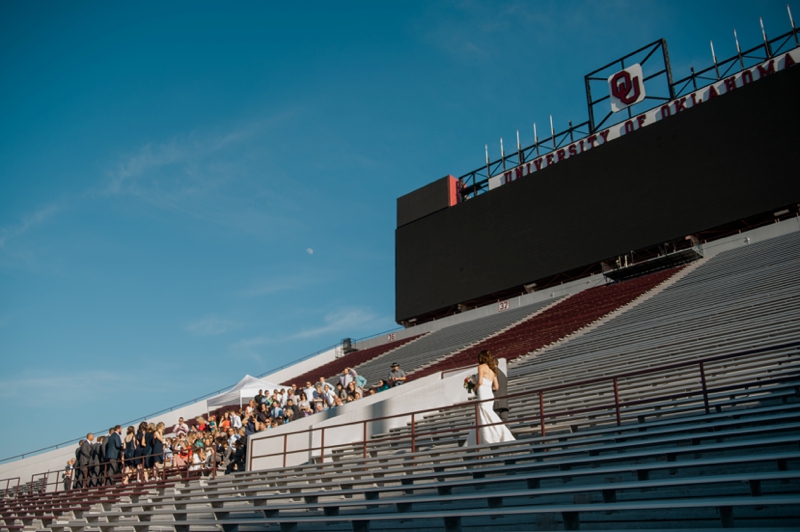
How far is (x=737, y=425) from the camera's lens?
6.34 m

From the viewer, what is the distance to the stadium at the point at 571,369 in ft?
19.6

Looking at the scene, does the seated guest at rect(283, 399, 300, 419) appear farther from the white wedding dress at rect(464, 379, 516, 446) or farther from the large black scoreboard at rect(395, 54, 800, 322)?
the large black scoreboard at rect(395, 54, 800, 322)

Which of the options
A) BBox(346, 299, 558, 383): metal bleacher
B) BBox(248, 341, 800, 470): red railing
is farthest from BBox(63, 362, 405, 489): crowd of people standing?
BBox(346, 299, 558, 383): metal bleacher

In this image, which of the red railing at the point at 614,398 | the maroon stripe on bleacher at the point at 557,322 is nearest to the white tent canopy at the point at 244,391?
the maroon stripe on bleacher at the point at 557,322

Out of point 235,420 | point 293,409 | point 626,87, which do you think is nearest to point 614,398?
point 293,409

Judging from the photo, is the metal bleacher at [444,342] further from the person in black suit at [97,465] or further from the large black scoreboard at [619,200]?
the person in black suit at [97,465]

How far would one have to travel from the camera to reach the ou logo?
27328mm

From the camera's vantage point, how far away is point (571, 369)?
12.5m

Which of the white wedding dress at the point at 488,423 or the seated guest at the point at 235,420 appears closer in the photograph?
the white wedding dress at the point at 488,423

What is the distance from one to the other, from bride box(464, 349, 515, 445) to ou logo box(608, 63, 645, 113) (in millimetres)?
21901

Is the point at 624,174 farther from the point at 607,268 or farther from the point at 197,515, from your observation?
the point at 197,515

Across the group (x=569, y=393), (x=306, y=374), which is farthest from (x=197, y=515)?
(x=306, y=374)

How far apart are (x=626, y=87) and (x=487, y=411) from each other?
22983 mm

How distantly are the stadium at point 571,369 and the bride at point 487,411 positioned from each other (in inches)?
3.0
